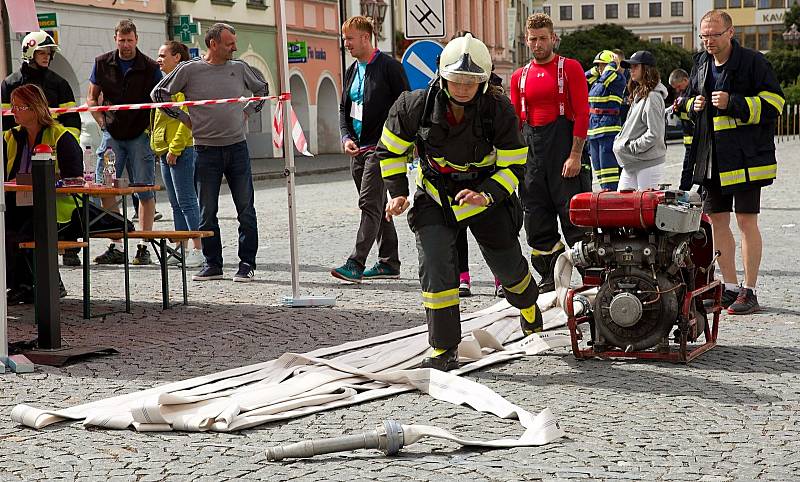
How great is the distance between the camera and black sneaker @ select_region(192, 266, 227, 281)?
463 inches

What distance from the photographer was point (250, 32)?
40.2 meters

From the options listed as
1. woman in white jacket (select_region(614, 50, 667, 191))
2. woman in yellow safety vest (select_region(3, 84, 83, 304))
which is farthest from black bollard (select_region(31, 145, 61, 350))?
woman in white jacket (select_region(614, 50, 667, 191))

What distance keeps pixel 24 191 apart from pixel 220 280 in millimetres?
2838

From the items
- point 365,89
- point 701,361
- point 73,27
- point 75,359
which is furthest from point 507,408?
point 73,27

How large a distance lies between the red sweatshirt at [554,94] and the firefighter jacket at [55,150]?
316 cm

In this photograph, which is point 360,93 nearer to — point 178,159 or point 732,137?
point 178,159

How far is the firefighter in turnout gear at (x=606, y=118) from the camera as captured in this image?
14969mm

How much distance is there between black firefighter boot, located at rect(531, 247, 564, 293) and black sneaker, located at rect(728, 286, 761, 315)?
1.34 meters

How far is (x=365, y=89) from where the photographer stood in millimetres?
11516

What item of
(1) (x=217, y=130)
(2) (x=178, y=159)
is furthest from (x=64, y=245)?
(2) (x=178, y=159)

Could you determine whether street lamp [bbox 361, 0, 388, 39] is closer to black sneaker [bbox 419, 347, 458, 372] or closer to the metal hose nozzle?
black sneaker [bbox 419, 347, 458, 372]

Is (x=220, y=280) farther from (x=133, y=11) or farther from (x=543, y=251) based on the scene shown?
(x=133, y=11)

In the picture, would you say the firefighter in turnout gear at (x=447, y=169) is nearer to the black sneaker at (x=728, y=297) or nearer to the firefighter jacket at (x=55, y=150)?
the black sneaker at (x=728, y=297)

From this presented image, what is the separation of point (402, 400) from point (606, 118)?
347 inches
